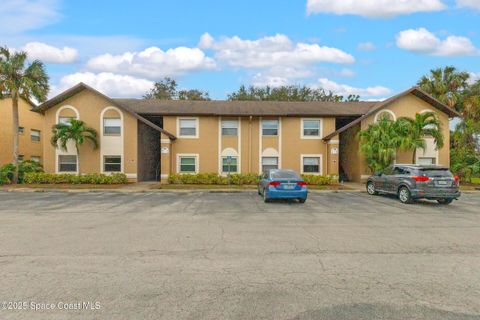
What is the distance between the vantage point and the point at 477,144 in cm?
3048

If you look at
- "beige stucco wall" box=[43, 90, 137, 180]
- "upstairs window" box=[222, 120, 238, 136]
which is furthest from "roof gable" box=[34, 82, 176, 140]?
"upstairs window" box=[222, 120, 238, 136]

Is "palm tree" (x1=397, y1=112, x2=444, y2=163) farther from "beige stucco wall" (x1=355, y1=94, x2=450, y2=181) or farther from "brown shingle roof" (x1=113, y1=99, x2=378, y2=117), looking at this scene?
"brown shingle roof" (x1=113, y1=99, x2=378, y2=117)

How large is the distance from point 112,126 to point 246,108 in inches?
399

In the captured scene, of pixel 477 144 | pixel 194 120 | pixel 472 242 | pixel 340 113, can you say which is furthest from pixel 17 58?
pixel 477 144

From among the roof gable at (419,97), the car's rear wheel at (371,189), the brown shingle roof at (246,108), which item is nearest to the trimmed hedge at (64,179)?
the brown shingle roof at (246,108)

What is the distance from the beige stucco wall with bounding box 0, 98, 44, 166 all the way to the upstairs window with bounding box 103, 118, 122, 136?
9.03m

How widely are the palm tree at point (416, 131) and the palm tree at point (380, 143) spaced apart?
37cm

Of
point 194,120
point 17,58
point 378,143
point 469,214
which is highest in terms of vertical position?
point 17,58

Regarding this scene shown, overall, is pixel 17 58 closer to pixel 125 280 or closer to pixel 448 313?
pixel 125 280

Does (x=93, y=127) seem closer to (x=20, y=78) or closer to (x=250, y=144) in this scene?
(x=20, y=78)

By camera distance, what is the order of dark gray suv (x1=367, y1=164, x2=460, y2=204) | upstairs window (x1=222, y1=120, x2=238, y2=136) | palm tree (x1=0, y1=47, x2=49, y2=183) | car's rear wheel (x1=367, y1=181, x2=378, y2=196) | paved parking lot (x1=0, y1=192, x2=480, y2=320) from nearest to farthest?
paved parking lot (x1=0, y1=192, x2=480, y2=320) < dark gray suv (x1=367, y1=164, x2=460, y2=204) < car's rear wheel (x1=367, y1=181, x2=378, y2=196) < palm tree (x1=0, y1=47, x2=49, y2=183) < upstairs window (x1=222, y1=120, x2=238, y2=136)

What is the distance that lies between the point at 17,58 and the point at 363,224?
23520 mm

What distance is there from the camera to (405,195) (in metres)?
15.2

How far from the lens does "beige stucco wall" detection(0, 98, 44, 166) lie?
103 ft
